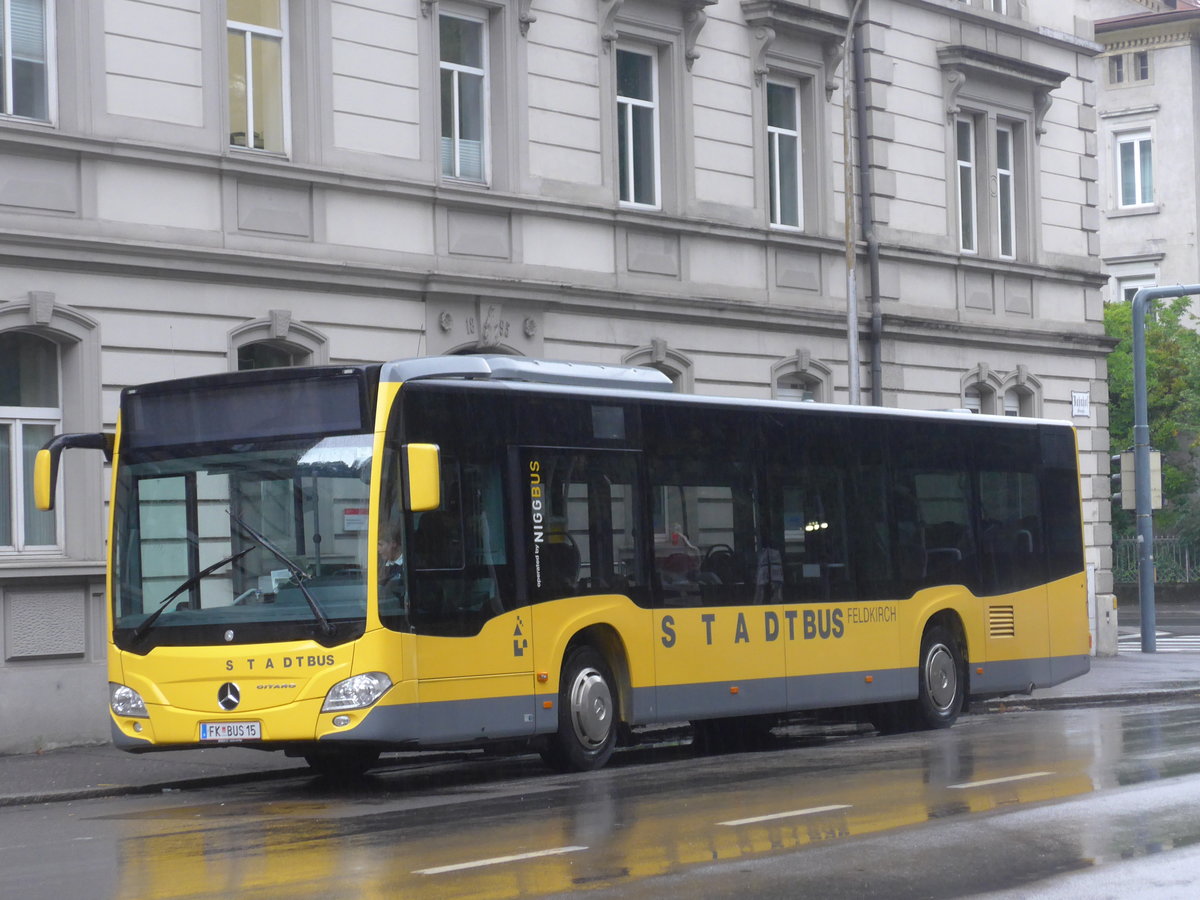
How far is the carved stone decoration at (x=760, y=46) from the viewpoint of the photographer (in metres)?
24.4

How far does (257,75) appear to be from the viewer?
750 inches

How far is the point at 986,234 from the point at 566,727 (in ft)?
55.0

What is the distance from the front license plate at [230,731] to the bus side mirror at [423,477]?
5.82ft

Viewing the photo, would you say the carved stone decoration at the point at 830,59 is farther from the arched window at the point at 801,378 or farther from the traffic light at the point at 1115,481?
the traffic light at the point at 1115,481

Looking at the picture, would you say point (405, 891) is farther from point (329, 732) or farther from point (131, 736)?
point (131, 736)

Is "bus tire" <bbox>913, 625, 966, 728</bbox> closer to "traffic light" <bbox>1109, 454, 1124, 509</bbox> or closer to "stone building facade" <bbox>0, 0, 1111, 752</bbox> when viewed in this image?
"stone building facade" <bbox>0, 0, 1111, 752</bbox>

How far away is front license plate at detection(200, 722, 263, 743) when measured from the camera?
12422mm

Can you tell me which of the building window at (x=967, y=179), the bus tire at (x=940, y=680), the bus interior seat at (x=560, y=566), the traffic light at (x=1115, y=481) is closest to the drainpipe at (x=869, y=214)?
the building window at (x=967, y=179)

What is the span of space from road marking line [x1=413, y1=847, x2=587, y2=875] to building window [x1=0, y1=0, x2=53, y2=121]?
33.4 feet

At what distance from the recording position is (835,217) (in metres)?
25.8

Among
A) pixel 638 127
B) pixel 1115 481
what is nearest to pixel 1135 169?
pixel 1115 481

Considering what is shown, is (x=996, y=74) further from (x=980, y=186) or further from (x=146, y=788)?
(x=146, y=788)

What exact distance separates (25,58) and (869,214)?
1252 centimetres

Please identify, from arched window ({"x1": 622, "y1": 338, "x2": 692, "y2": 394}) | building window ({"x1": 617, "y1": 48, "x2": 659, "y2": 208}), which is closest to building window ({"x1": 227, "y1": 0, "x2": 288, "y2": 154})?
building window ({"x1": 617, "y1": 48, "x2": 659, "y2": 208})
